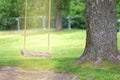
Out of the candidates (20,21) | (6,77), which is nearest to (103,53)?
(6,77)

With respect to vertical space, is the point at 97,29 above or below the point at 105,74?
above

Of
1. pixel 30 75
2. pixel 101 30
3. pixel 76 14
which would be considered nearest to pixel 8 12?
pixel 76 14

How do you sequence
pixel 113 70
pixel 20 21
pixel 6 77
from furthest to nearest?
pixel 20 21 < pixel 113 70 < pixel 6 77

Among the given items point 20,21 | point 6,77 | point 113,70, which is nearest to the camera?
point 6,77

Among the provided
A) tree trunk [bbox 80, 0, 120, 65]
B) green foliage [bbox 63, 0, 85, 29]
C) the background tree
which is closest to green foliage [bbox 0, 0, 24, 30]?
the background tree

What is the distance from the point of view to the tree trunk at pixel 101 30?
9852 mm

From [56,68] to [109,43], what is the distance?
142 centimetres

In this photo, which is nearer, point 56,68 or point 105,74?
point 105,74

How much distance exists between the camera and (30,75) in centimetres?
926

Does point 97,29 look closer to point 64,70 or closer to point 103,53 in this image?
point 103,53

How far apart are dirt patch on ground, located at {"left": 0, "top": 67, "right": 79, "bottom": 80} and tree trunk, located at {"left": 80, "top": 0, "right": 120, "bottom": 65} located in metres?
1.08

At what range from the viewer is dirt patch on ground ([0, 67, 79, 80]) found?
29.2ft

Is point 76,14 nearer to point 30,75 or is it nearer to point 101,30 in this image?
point 101,30

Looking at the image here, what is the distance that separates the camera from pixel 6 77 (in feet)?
29.3
